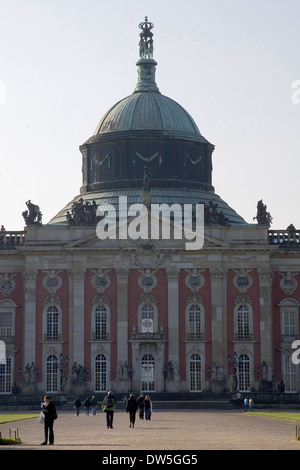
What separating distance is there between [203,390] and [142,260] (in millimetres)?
10793

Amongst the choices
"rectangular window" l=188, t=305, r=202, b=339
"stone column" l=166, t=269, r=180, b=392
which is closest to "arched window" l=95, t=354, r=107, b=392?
"stone column" l=166, t=269, r=180, b=392

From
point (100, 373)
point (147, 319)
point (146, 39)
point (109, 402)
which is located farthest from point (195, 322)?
point (109, 402)

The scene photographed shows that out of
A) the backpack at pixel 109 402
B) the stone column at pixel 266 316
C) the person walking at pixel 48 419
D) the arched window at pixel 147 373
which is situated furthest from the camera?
the stone column at pixel 266 316

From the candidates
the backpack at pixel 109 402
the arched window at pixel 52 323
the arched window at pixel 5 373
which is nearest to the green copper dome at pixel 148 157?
the arched window at pixel 52 323

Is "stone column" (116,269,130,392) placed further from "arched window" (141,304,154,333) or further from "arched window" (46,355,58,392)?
"arched window" (46,355,58,392)

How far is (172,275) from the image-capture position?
88.8m

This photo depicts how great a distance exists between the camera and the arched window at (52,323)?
291 ft

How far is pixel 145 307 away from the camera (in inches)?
3492

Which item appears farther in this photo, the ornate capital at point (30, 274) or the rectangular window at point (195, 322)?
the ornate capital at point (30, 274)

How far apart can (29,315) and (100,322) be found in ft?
17.8

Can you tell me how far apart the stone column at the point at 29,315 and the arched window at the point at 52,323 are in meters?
1.08

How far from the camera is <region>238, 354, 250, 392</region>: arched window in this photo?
8762cm

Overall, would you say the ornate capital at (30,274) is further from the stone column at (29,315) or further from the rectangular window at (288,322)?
the rectangular window at (288,322)
